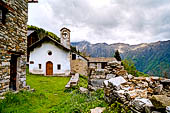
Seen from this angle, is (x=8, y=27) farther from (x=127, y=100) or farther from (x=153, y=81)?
(x=153, y=81)

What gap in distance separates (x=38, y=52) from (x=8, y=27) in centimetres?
1347

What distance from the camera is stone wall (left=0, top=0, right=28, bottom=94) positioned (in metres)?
5.73

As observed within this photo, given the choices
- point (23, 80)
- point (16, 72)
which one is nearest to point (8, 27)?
point (16, 72)

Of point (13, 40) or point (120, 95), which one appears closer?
point (120, 95)

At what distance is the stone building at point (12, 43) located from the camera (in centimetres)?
575

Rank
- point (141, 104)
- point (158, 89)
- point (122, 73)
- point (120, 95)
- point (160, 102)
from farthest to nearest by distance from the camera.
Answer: point (122, 73) < point (158, 89) < point (120, 95) < point (141, 104) < point (160, 102)

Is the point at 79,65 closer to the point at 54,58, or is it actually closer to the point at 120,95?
the point at 54,58

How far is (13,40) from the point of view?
655cm

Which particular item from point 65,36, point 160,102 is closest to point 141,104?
point 160,102

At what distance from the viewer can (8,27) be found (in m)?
6.11

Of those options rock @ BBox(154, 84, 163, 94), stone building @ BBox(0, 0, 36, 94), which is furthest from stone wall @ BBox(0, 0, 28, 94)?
rock @ BBox(154, 84, 163, 94)

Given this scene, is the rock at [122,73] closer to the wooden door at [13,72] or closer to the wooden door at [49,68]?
the wooden door at [13,72]

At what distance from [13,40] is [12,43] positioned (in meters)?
0.19

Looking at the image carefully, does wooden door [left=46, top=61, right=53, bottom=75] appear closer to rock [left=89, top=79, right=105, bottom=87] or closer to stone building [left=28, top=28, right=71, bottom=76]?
stone building [left=28, top=28, right=71, bottom=76]
